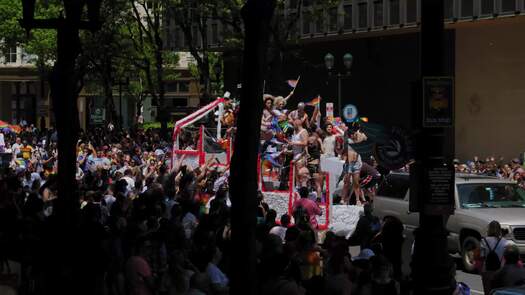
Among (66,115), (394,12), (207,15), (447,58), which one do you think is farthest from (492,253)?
(447,58)

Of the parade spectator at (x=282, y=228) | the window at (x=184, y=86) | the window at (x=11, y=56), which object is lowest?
the parade spectator at (x=282, y=228)

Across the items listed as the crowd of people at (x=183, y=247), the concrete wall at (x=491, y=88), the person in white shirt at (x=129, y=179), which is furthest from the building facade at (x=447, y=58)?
the crowd of people at (x=183, y=247)

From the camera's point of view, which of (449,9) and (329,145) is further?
(449,9)

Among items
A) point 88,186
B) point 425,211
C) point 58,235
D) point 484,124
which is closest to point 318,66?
point 484,124

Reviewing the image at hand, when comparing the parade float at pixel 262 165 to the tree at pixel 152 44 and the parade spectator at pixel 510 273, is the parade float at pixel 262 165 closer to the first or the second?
the parade spectator at pixel 510 273

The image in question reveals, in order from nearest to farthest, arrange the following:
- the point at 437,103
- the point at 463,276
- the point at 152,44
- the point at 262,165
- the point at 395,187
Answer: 1. the point at 437,103
2. the point at 463,276
3. the point at 395,187
4. the point at 262,165
5. the point at 152,44

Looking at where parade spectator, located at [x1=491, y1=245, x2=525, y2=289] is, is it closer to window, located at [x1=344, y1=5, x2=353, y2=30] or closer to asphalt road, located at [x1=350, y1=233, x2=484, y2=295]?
asphalt road, located at [x1=350, y1=233, x2=484, y2=295]

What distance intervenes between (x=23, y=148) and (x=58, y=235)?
27.0 meters

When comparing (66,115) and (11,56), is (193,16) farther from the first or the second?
(11,56)

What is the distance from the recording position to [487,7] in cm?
3884

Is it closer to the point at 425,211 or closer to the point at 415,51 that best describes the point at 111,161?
the point at 415,51

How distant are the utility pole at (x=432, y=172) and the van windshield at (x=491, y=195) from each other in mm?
8960

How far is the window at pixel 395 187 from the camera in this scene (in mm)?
19859

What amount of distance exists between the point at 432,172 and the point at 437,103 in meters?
0.68
